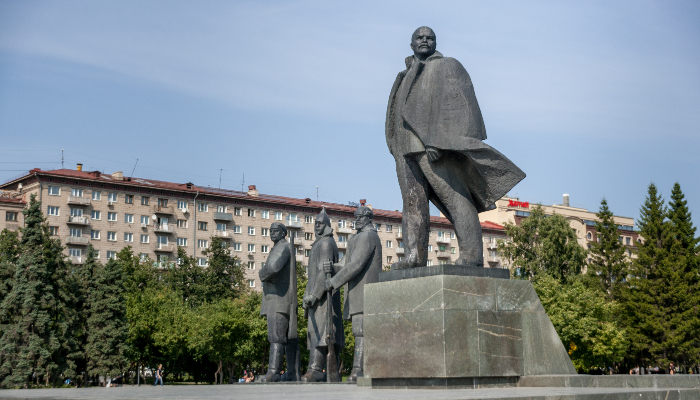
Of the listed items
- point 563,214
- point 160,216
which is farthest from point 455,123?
point 563,214

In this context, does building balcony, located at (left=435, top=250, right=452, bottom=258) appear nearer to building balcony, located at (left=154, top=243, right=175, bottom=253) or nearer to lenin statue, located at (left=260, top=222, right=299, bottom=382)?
building balcony, located at (left=154, top=243, right=175, bottom=253)

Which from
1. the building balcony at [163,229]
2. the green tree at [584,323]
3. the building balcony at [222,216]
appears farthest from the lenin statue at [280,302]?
the building balcony at [222,216]

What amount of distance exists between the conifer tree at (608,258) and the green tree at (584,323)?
8356mm

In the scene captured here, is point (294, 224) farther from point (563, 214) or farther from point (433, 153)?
point (433, 153)

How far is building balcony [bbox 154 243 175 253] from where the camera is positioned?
7794 centimetres

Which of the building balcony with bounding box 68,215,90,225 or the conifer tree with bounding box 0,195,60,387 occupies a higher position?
the building balcony with bounding box 68,215,90,225

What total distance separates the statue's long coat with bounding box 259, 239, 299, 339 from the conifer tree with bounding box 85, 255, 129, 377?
117 ft

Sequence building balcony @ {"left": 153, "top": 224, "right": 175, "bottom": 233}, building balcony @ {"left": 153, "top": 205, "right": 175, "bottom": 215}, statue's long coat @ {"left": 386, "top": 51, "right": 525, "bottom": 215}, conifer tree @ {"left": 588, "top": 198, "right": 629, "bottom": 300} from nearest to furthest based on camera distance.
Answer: statue's long coat @ {"left": 386, "top": 51, "right": 525, "bottom": 215}
conifer tree @ {"left": 588, "top": 198, "right": 629, "bottom": 300}
building balcony @ {"left": 153, "top": 224, "right": 175, "bottom": 233}
building balcony @ {"left": 153, "top": 205, "right": 175, "bottom": 215}

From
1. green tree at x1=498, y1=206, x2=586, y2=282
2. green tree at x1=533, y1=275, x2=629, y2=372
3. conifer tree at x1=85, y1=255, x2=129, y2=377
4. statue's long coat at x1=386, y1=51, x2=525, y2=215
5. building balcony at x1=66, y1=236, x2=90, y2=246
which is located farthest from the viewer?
building balcony at x1=66, y1=236, x2=90, y2=246

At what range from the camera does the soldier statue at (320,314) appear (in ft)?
46.2

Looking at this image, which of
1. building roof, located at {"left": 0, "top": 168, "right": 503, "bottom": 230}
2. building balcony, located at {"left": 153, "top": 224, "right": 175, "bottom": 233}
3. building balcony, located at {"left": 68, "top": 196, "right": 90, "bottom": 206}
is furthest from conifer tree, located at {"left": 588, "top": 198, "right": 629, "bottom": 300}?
building balcony, located at {"left": 68, "top": 196, "right": 90, "bottom": 206}

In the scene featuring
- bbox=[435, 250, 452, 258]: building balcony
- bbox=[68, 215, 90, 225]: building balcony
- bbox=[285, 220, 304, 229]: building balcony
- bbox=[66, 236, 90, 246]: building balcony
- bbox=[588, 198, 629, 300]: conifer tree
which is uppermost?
bbox=[285, 220, 304, 229]: building balcony

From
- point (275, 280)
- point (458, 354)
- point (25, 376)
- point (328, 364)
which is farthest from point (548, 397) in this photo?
point (25, 376)

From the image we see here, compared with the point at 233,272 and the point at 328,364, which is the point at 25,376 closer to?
the point at 328,364
